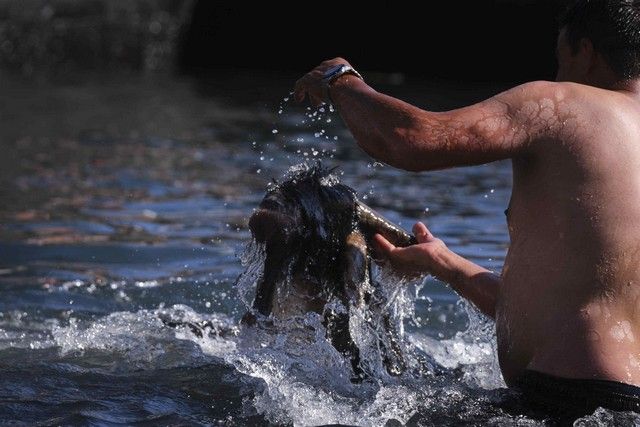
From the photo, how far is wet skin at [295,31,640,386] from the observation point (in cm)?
418

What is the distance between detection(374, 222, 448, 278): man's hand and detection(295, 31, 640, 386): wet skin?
783 mm

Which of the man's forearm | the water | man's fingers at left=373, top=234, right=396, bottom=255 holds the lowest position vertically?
the water

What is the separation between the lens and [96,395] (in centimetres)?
511

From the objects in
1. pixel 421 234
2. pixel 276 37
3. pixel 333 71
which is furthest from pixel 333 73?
pixel 276 37

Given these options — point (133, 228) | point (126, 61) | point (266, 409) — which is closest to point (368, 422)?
point (266, 409)

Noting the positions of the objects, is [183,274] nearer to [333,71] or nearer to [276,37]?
[333,71]

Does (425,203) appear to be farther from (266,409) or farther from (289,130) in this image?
(266,409)

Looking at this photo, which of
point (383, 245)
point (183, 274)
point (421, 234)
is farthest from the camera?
point (183, 274)

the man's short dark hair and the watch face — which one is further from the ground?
the man's short dark hair

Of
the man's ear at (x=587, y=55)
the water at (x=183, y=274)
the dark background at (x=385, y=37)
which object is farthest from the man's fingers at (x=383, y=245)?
the dark background at (x=385, y=37)

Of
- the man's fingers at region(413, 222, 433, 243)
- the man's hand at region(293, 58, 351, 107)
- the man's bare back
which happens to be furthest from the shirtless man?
the man's fingers at region(413, 222, 433, 243)

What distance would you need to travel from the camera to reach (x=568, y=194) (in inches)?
166

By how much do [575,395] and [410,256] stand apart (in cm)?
114

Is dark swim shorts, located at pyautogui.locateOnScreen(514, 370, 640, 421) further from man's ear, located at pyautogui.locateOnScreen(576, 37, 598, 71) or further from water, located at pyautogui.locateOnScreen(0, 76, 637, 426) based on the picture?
man's ear, located at pyautogui.locateOnScreen(576, 37, 598, 71)
